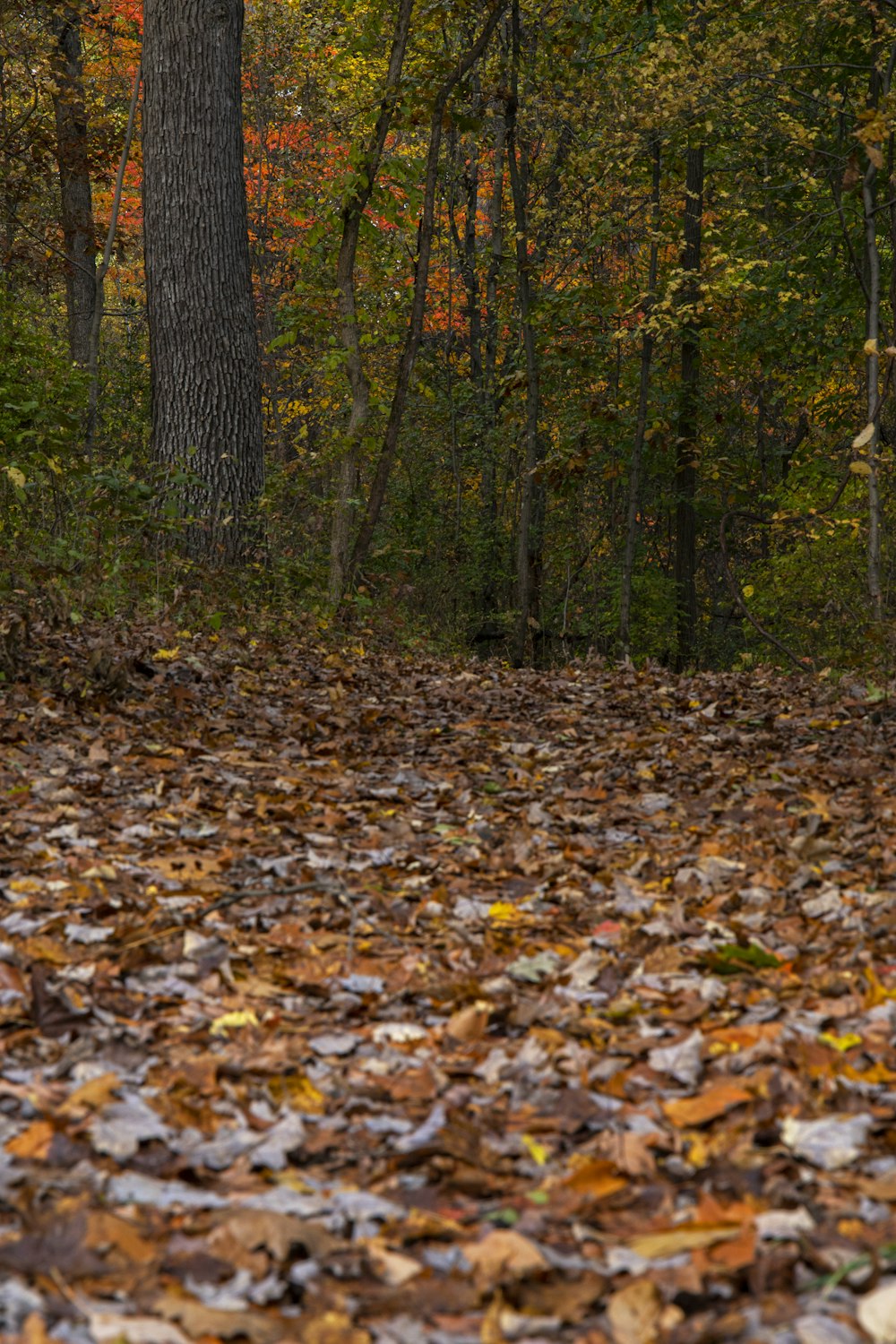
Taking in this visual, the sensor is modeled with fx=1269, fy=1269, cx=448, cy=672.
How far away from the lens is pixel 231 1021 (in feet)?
11.1

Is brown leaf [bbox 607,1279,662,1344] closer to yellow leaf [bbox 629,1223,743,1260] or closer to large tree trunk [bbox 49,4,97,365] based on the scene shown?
yellow leaf [bbox 629,1223,743,1260]

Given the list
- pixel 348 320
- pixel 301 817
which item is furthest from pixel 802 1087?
pixel 348 320

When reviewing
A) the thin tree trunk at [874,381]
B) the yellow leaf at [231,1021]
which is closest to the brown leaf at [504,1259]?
the yellow leaf at [231,1021]

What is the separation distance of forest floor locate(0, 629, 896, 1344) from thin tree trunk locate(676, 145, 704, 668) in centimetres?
830

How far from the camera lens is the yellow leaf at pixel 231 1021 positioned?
131 inches

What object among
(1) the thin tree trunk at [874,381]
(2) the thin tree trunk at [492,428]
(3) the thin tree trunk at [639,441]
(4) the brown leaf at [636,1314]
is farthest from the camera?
(2) the thin tree trunk at [492,428]

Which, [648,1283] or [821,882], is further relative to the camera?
[821,882]

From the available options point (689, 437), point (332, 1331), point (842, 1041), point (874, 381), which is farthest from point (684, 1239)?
point (689, 437)

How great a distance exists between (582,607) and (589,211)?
179 inches

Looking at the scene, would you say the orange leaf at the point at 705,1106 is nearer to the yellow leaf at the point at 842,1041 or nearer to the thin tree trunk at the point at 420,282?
the yellow leaf at the point at 842,1041

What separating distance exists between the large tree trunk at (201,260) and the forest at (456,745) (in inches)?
1.4

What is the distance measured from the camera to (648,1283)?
211 cm

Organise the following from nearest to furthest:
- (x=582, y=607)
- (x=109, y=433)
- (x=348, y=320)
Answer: (x=348, y=320)
(x=109, y=433)
(x=582, y=607)

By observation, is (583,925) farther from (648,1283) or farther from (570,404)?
(570,404)
